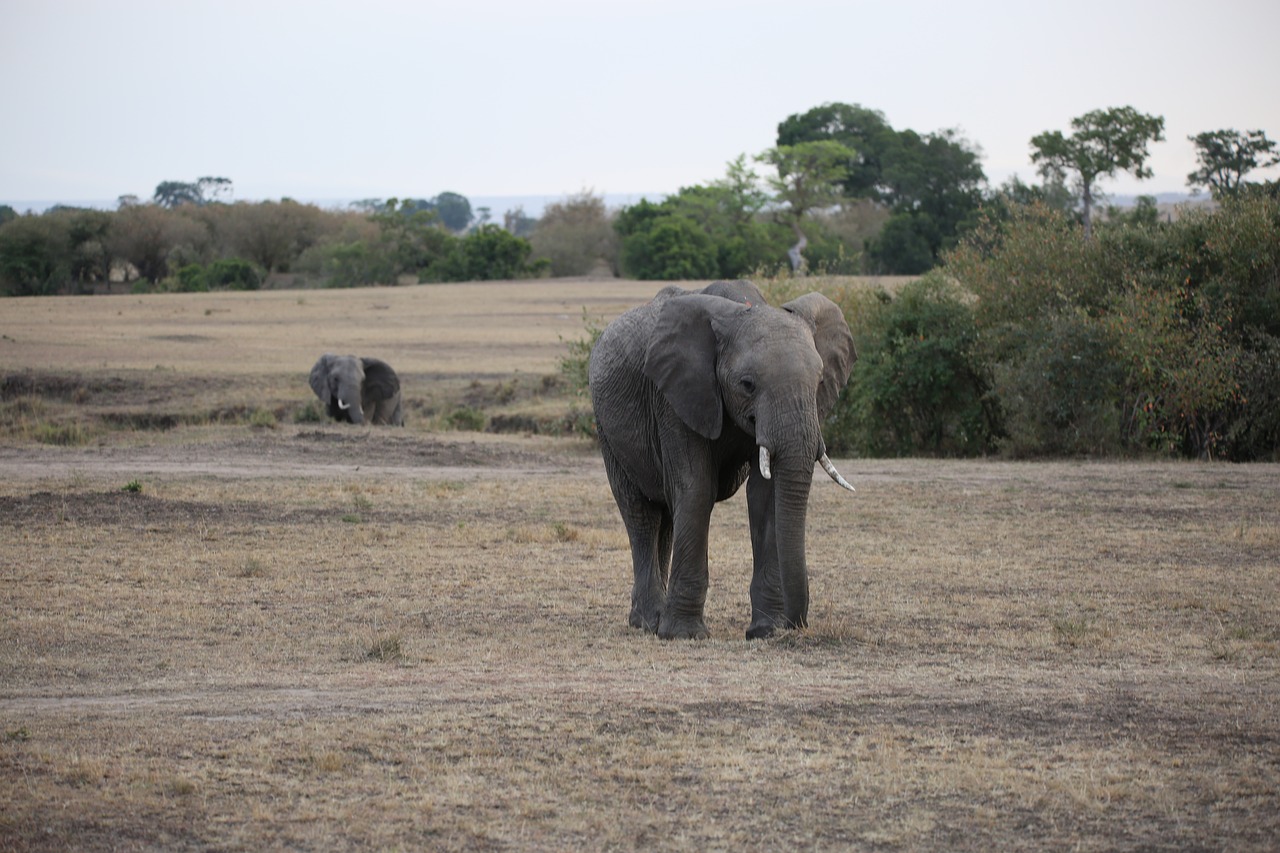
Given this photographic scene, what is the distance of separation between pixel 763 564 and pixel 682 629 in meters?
0.73

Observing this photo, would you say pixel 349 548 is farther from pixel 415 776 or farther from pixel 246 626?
pixel 415 776

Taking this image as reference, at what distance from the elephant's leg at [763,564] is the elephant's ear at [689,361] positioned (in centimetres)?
51

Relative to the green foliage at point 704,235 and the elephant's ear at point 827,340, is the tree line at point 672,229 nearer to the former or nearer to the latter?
the green foliage at point 704,235

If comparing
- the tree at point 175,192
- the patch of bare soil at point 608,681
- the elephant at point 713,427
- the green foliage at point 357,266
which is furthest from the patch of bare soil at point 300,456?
the tree at point 175,192

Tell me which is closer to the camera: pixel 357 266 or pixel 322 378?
pixel 322 378

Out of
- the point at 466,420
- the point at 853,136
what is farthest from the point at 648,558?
the point at 853,136

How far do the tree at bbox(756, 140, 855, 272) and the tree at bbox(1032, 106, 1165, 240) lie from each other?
21.3m

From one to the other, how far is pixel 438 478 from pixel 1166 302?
34.1 feet

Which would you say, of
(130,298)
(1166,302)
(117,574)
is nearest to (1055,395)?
(1166,302)

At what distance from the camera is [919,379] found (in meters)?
22.8

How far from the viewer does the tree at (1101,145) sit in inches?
2206

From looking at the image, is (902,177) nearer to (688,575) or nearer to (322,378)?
(322,378)

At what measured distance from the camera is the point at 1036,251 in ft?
73.8

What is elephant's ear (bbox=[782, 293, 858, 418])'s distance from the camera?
979 centimetres
